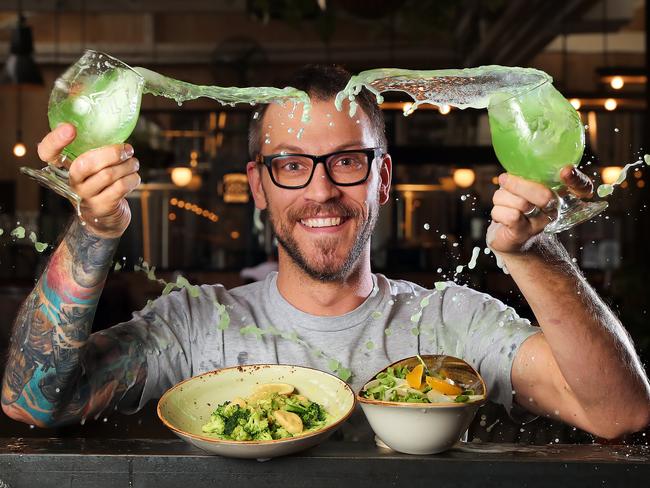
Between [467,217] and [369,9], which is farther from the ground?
[369,9]

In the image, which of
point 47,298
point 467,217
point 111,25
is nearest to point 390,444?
Result: point 47,298

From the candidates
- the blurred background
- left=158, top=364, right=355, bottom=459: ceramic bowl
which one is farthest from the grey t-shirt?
the blurred background

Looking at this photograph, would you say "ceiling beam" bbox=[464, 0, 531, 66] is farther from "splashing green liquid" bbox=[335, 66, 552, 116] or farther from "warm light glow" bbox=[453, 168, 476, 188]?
"splashing green liquid" bbox=[335, 66, 552, 116]

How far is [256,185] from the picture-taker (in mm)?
1887

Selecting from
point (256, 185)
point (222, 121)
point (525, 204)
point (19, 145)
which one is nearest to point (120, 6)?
point (222, 121)

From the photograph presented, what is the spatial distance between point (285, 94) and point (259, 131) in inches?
11.1

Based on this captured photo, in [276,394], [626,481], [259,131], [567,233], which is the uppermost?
[259,131]

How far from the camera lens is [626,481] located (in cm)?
130

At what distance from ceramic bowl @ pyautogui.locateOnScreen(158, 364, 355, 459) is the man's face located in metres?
0.33

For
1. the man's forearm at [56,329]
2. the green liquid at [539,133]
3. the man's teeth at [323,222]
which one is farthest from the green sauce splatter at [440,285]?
the man's forearm at [56,329]

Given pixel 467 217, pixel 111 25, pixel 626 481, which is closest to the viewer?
pixel 626 481

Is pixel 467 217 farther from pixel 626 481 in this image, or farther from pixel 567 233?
pixel 626 481

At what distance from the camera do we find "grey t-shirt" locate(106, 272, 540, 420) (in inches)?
68.5

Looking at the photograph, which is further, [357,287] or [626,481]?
[357,287]
